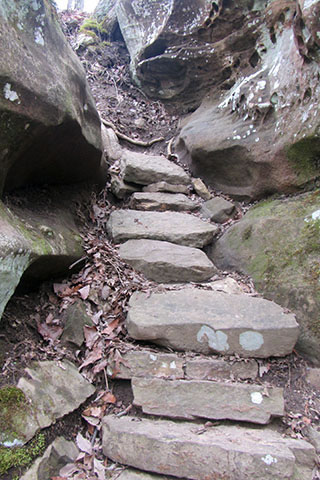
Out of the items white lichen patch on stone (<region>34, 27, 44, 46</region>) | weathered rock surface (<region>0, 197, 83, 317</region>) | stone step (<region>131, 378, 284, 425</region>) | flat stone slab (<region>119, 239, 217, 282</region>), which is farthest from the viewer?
flat stone slab (<region>119, 239, 217, 282</region>)

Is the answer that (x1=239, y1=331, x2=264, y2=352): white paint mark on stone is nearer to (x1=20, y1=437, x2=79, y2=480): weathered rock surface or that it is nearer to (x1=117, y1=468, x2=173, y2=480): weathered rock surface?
(x1=117, y1=468, x2=173, y2=480): weathered rock surface

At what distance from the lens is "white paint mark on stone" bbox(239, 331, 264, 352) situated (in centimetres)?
304

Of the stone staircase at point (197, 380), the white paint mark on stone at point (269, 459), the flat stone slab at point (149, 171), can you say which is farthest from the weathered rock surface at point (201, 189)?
the white paint mark on stone at point (269, 459)

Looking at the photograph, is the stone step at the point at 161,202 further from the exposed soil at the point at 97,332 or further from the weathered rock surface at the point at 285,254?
the weathered rock surface at the point at 285,254

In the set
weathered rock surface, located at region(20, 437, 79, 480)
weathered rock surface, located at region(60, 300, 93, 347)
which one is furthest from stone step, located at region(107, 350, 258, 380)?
weathered rock surface, located at region(20, 437, 79, 480)

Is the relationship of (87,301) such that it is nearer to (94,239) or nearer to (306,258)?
(94,239)

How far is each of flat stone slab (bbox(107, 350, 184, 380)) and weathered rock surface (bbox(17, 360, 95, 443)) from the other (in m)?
0.29

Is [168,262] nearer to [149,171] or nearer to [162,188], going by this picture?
[162,188]

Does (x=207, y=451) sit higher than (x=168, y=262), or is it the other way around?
(x=168, y=262)

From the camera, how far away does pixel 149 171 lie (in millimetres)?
5746

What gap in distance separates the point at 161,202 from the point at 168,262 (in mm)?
1689

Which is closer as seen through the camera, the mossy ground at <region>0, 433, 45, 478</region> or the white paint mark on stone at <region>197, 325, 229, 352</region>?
the mossy ground at <region>0, 433, 45, 478</region>

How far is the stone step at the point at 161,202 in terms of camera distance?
5340mm

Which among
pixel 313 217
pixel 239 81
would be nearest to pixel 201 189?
pixel 239 81
